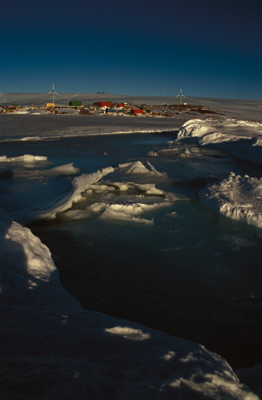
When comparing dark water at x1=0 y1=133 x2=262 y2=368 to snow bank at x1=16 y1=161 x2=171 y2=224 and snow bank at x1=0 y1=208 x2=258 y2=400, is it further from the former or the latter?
snow bank at x1=0 y1=208 x2=258 y2=400

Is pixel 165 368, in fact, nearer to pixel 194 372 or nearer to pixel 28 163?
pixel 194 372

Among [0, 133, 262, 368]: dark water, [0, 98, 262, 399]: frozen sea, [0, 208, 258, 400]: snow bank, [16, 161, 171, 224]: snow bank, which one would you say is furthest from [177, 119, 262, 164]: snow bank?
[0, 208, 258, 400]: snow bank

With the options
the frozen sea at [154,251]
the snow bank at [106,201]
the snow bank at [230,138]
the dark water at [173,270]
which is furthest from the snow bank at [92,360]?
the snow bank at [230,138]

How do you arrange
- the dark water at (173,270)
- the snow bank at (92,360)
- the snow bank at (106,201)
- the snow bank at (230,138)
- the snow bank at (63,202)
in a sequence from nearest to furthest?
the snow bank at (92,360)
the dark water at (173,270)
the snow bank at (63,202)
the snow bank at (106,201)
the snow bank at (230,138)

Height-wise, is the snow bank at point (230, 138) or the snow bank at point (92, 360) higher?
the snow bank at point (230, 138)

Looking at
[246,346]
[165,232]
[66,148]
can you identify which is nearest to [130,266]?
[165,232]

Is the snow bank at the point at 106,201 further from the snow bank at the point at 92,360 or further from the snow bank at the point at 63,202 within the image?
the snow bank at the point at 92,360
